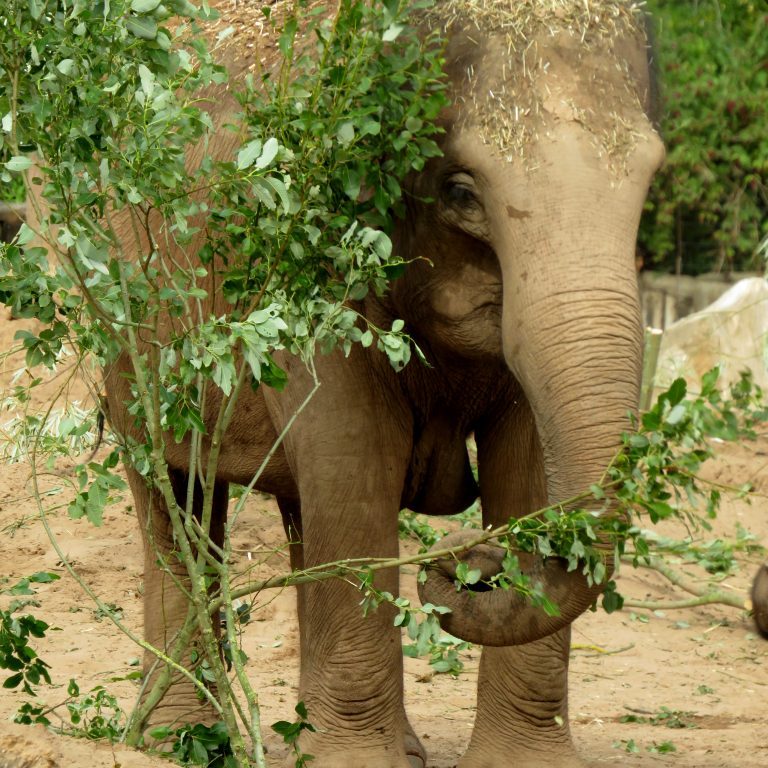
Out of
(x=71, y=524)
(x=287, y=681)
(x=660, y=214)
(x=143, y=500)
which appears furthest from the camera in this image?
(x=660, y=214)

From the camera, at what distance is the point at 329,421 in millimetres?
4504

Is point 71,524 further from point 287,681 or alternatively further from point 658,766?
point 658,766

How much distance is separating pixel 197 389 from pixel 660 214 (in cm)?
1053

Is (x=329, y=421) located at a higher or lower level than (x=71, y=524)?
higher

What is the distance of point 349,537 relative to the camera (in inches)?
178

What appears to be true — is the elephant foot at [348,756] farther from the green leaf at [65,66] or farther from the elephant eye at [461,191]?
the green leaf at [65,66]

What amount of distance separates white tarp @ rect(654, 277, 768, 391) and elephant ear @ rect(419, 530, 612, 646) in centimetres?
886

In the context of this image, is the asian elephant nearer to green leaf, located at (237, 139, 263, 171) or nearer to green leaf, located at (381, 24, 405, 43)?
green leaf, located at (381, 24, 405, 43)

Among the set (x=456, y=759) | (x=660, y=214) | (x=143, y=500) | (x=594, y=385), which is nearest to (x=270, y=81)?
(x=594, y=385)

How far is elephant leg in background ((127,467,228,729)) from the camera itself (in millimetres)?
5621

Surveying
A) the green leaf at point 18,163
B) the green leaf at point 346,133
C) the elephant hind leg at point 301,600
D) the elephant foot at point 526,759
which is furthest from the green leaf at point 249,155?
the elephant foot at point 526,759

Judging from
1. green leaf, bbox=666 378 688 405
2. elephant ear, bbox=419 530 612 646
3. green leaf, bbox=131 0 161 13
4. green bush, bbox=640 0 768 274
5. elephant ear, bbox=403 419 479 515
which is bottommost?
elephant ear, bbox=419 530 612 646

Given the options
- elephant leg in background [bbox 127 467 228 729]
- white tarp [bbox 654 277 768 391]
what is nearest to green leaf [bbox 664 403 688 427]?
elephant leg in background [bbox 127 467 228 729]

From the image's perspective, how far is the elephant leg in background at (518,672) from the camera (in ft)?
15.7
